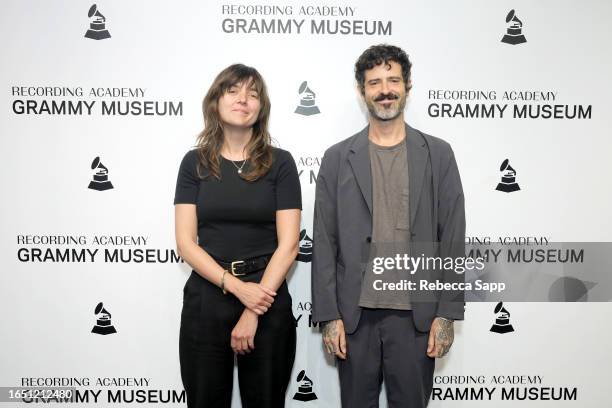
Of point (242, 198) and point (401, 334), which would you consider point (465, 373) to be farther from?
point (242, 198)

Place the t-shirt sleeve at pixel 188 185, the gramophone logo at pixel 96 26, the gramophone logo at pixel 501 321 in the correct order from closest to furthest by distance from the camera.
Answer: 1. the t-shirt sleeve at pixel 188 185
2. the gramophone logo at pixel 96 26
3. the gramophone logo at pixel 501 321

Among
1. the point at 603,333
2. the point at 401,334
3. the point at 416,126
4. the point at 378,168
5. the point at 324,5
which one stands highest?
the point at 324,5

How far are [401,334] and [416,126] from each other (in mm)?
1156

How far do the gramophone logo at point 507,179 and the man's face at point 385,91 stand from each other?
896 mm

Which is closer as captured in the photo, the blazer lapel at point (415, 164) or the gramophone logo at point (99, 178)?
the blazer lapel at point (415, 164)

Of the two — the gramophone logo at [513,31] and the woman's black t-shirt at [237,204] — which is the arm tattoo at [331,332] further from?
the gramophone logo at [513,31]

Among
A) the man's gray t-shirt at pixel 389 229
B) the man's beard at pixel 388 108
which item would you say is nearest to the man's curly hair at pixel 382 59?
Result: the man's beard at pixel 388 108

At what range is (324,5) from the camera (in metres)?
2.41

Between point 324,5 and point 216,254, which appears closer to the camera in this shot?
point 216,254

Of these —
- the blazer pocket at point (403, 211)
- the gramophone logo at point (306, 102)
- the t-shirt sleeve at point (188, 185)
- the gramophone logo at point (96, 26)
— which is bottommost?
the blazer pocket at point (403, 211)

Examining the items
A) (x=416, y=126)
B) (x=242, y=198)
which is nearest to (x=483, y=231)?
(x=416, y=126)

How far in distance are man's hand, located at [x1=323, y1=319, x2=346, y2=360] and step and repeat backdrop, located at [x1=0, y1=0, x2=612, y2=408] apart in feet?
1.71

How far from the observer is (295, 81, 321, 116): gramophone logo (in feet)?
7.95

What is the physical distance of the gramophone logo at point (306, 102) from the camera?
2424 mm
